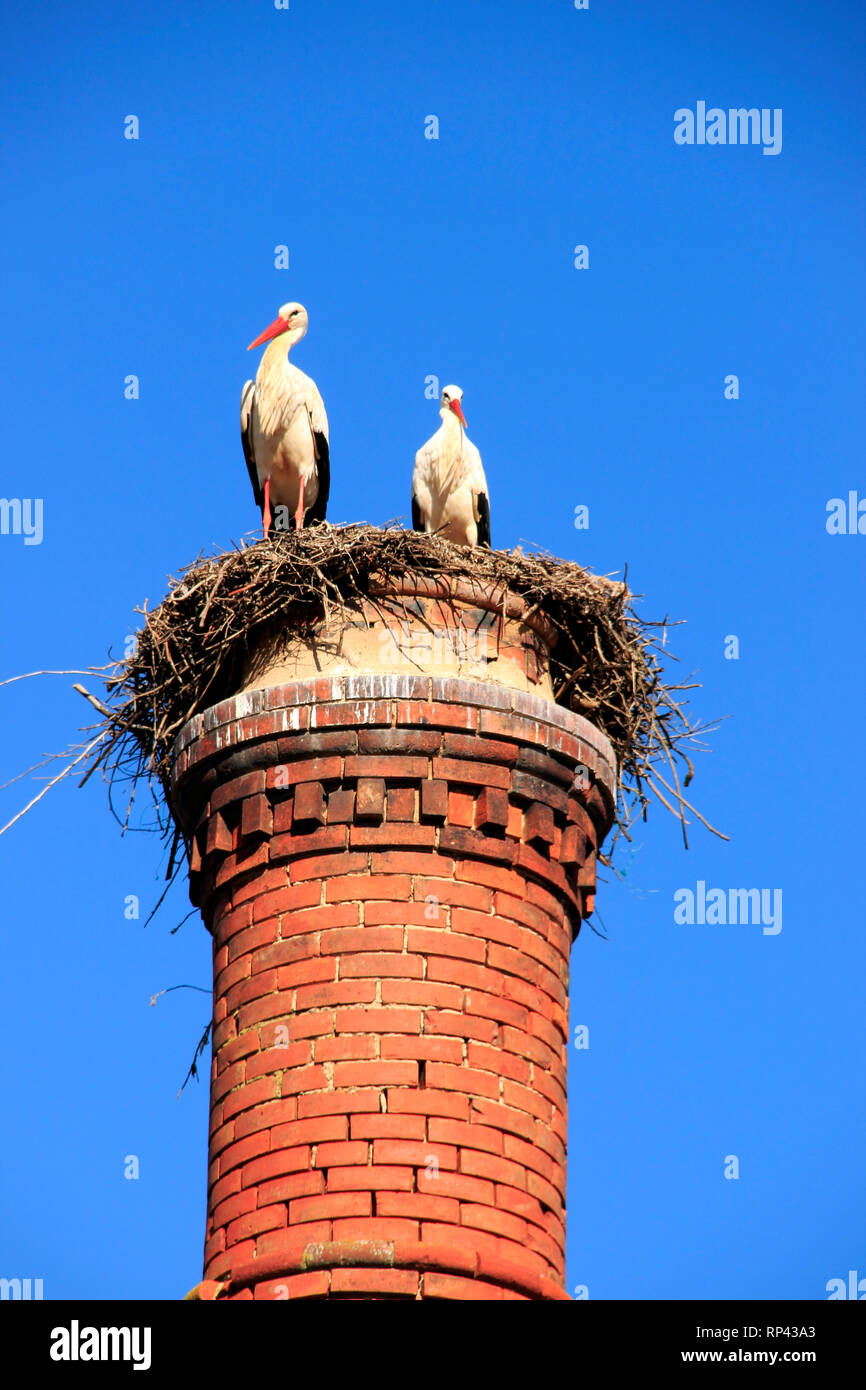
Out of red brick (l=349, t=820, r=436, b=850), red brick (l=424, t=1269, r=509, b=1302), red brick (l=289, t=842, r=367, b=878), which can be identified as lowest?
red brick (l=424, t=1269, r=509, b=1302)

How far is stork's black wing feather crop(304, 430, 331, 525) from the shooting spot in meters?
16.1

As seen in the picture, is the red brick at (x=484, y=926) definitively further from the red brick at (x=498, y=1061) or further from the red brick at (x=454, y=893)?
the red brick at (x=498, y=1061)

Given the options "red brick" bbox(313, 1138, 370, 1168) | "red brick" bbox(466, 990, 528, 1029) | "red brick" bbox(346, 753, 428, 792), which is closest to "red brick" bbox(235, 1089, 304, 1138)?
"red brick" bbox(313, 1138, 370, 1168)

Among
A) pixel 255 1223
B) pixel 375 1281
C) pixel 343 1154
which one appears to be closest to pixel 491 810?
pixel 343 1154

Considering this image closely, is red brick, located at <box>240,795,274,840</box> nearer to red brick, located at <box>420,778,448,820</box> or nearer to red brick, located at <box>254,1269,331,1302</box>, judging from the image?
red brick, located at <box>420,778,448,820</box>

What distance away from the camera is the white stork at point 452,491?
16391 millimetres

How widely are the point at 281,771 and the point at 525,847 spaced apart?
118 cm

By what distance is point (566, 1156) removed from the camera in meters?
11.8

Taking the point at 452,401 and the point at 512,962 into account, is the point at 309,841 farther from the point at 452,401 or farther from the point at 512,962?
the point at 452,401

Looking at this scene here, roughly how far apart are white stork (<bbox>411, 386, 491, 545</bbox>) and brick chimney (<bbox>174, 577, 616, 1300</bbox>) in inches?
148
